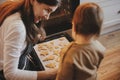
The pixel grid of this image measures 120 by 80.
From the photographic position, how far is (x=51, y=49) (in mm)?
1363

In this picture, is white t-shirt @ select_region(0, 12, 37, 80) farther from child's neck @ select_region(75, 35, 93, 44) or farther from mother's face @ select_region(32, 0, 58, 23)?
child's neck @ select_region(75, 35, 93, 44)

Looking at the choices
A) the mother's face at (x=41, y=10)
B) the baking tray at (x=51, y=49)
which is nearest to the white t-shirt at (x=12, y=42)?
the mother's face at (x=41, y=10)

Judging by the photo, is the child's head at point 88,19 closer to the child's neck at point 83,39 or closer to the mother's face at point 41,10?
the child's neck at point 83,39

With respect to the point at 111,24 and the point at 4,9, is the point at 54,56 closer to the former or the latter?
the point at 4,9

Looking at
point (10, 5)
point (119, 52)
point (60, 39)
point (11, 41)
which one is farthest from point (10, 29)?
point (119, 52)

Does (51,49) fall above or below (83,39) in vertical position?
below

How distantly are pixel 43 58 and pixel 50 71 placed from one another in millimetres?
204

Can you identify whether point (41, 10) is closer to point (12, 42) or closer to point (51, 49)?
point (12, 42)

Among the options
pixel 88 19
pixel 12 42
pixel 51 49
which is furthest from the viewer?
pixel 51 49

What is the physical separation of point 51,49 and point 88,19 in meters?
0.62

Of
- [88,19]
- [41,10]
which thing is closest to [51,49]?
[41,10]

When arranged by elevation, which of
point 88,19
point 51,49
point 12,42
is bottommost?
point 51,49

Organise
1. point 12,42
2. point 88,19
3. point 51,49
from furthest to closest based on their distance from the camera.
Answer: point 51,49 → point 12,42 → point 88,19

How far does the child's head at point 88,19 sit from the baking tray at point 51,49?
43cm
